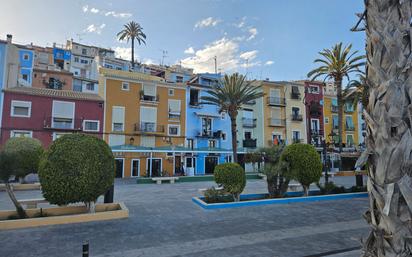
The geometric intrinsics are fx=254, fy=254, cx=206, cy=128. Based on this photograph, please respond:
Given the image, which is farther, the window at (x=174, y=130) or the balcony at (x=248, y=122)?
the balcony at (x=248, y=122)

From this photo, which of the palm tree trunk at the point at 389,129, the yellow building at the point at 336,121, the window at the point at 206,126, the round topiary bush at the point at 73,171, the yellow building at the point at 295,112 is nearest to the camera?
the palm tree trunk at the point at 389,129

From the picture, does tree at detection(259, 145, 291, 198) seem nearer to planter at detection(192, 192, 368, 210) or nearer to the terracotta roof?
planter at detection(192, 192, 368, 210)

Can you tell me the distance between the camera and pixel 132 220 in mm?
8969

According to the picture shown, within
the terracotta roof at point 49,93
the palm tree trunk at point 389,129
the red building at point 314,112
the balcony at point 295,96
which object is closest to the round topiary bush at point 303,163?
the palm tree trunk at point 389,129

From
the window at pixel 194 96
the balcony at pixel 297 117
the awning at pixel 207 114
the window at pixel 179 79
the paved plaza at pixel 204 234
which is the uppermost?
the window at pixel 179 79

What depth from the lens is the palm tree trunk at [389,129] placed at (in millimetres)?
1868

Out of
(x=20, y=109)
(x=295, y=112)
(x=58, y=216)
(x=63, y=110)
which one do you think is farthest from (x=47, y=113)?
(x=295, y=112)

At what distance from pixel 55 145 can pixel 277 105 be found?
3427 cm

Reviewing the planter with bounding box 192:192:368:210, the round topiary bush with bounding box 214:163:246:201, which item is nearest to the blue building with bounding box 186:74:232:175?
the planter with bounding box 192:192:368:210

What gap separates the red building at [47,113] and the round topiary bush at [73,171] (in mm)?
21045

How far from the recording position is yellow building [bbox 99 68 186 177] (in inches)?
1170

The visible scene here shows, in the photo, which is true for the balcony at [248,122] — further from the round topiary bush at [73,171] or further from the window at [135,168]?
the round topiary bush at [73,171]

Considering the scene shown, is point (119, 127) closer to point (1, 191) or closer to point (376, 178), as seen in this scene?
point (1, 191)

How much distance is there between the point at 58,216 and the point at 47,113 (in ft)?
72.5
